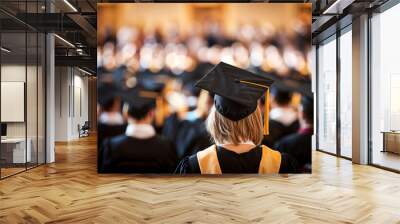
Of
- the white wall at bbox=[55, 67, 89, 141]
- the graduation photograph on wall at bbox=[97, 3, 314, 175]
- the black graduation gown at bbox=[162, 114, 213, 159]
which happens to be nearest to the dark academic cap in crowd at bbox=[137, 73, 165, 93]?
the graduation photograph on wall at bbox=[97, 3, 314, 175]

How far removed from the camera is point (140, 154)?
19.0 feet

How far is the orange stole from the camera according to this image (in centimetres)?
569

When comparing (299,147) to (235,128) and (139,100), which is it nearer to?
(235,128)

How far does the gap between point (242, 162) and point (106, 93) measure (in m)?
2.30

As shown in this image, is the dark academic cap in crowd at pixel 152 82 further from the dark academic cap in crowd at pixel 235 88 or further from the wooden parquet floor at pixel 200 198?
the wooden parquet floor at pixel 200 198

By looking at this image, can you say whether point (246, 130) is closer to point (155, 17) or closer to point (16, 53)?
point (155, 17)

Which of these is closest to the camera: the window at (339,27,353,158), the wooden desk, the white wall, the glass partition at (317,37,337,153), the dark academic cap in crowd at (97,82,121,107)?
the dark academic cap in crowd at (97,82,121,107)

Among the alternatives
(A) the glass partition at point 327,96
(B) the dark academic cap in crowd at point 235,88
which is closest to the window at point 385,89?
(A) the glass partition at point 327,96

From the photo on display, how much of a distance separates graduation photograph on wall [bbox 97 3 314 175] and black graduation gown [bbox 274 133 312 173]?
0.02 metres

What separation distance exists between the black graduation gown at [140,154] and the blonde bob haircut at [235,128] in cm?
71

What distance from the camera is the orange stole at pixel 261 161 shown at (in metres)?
5.69

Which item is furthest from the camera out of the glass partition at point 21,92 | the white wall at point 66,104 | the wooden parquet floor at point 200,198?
the white wall at point 66,104

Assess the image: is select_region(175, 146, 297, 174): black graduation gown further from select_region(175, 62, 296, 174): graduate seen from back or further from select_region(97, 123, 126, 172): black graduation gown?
select_region(97, 123, 126, 172): black graduation gown

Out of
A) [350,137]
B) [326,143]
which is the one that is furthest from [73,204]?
[326,143]
